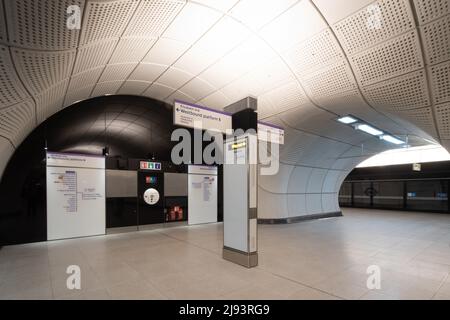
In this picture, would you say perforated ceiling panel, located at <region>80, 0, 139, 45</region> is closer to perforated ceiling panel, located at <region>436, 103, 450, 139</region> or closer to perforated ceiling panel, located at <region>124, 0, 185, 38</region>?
perforated ceiling panel, located at <region>124, 0, 185, 38</region>

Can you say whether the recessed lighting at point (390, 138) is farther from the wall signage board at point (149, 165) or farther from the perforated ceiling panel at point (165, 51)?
the wall signage board at point (149, 165)

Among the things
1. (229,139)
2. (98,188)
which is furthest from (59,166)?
(229,139)

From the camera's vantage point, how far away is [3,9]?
235 cm

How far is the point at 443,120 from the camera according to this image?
497cm

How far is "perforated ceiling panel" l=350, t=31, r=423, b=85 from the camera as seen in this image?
3.76 metres

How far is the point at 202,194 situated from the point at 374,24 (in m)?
7.52

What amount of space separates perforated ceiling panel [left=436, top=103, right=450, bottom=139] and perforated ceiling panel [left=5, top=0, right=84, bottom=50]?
20.3ft

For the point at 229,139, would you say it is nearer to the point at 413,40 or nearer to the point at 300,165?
the point at 413,40

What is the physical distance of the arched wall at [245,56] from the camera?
3.21 m

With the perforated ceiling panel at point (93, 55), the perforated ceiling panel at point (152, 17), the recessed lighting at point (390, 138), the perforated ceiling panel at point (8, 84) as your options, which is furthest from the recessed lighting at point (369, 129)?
the perforated ceiling panel at point (8, 84)

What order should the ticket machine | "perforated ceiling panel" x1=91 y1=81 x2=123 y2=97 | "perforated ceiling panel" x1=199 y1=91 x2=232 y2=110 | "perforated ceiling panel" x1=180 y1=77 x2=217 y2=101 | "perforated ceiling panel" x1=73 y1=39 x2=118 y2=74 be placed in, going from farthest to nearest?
the ticket machine → "perforated ceiling panel" x1=199 y1=91 x2=232 y2=110 → "perforated ceiling panel" x1=91 y1=81 x2=123 y2=97 → "perforated ceiling panel" x1=180 y1=77 x2=217 y2=101 → "perforated ceiling panel" x1=73 y1=39 x2=118 y2=74

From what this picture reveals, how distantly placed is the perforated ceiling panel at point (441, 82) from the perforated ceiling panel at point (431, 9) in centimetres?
97

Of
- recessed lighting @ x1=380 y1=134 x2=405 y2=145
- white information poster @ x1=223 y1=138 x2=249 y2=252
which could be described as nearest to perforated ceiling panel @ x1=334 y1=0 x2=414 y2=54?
white information poster @ x1=223 y1=138 x2=249 y2=252

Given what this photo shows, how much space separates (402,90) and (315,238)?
422cm
